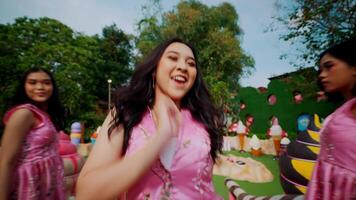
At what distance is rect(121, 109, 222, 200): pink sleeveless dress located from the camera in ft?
4.71

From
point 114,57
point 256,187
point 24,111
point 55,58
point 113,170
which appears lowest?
point 256,187

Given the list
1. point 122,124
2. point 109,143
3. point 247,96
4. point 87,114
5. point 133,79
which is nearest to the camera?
point 109,143

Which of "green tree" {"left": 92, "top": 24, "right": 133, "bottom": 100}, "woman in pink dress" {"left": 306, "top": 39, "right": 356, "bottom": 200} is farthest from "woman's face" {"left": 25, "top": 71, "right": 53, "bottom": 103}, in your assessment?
"green tree" {"left": 92, "top": 24, "right": 133, "bottom": 100}

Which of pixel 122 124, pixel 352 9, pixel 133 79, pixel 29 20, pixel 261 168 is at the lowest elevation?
pixel 261 168

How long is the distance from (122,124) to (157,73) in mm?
353

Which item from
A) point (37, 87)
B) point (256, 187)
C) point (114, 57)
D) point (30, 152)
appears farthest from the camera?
point (114, 57)

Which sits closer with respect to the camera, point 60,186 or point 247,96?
point 60,186

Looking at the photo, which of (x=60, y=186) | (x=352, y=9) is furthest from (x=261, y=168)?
(x=60, y=186)

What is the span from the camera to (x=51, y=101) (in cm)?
315

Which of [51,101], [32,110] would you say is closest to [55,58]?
[51,101]

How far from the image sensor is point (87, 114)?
88.4 ft

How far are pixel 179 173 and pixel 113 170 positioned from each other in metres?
0.37

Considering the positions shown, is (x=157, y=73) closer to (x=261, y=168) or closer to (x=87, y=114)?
(x=261, y=168)

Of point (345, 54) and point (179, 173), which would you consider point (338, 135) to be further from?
point (179, 173)
